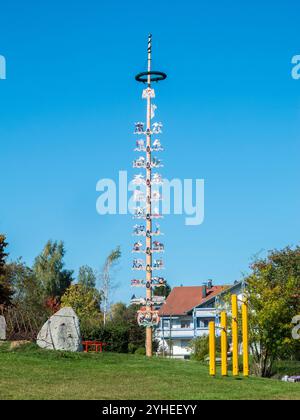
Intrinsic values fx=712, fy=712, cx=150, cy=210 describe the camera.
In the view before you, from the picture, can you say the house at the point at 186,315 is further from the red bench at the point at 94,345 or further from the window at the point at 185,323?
the red bench at the point at 94,345

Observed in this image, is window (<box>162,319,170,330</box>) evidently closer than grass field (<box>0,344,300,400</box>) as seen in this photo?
No

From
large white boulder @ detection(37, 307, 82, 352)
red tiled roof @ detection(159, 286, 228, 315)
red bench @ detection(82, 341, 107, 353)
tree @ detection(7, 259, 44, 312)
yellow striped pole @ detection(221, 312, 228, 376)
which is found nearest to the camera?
yellow striped pole @ detection(221, 312, 228, 376)

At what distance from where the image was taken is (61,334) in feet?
75.1

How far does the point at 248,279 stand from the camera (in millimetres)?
29766

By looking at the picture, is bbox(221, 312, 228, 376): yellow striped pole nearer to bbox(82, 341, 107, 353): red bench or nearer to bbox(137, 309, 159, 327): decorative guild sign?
bbox(82, 341, 107, 353): red bench

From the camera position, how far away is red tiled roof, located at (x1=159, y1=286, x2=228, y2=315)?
69.2 metres

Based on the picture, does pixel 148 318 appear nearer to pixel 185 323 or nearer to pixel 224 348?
pixel 224 348

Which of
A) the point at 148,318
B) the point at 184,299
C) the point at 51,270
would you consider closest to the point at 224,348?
Answer: the point at 148,318

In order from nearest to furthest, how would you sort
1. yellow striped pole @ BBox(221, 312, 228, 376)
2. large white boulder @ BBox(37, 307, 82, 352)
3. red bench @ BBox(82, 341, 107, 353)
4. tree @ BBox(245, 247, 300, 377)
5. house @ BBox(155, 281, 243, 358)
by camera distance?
1. yellow striped pole @ BBox(221, 312, 228, 376)
2. large white boulder @ BBox(37, 307, 82, 352)
3. red bench @ BBox(82, 341, 107, 353)
4. tree @ BBox(245, 247, 300, 377)
5. house @ BBox(155, 281, 243, 358)

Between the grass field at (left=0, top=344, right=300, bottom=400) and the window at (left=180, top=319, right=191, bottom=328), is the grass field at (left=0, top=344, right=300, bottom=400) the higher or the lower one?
the lower one

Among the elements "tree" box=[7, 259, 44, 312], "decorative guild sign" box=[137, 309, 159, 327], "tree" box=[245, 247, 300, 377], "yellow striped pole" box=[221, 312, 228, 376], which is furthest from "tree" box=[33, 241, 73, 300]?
"yellow striped pole" box=[221, 312, 228, 376]

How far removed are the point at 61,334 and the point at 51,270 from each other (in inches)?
1505
